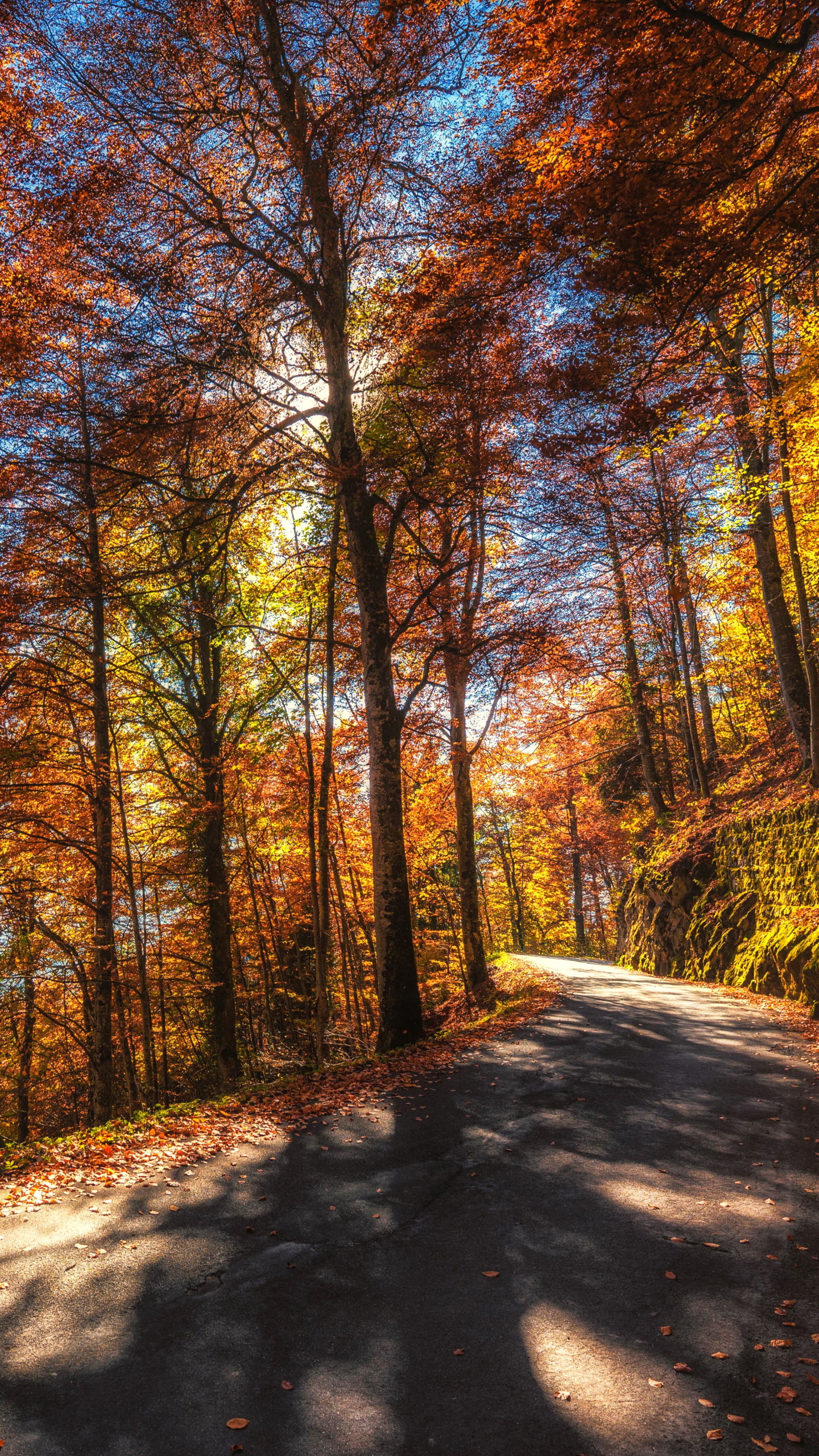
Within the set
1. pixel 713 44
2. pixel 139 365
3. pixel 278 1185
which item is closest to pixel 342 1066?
pixel 278 1185

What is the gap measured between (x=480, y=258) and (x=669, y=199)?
1.48m

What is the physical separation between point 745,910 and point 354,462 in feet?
32.5

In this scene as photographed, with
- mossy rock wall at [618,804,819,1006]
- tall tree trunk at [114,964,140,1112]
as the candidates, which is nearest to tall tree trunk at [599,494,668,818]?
mossy rock wall at [618,804,819,1006]

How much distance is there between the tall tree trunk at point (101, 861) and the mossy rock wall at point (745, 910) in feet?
31.2

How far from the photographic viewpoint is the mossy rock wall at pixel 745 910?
33.8 feet

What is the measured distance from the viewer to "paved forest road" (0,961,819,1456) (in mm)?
2547

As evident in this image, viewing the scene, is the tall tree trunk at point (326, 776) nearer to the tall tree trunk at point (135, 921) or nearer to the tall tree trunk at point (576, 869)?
the tall tree trunk at point (135, 921)

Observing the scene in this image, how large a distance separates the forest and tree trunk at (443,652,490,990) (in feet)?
0.22

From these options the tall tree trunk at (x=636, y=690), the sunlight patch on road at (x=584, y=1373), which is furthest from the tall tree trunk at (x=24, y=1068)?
the sunlight patch on road at (x=584, y=1373)

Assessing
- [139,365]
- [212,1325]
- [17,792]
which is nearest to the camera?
[212,1325]

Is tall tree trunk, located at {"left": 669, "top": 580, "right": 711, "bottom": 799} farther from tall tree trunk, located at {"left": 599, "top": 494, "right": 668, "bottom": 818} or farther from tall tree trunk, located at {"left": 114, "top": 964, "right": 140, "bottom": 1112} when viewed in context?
tall tree trunk, located at {"left": 114, "top": 964, "right": 140, "bottom": 1112}

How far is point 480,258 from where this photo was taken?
560 cm

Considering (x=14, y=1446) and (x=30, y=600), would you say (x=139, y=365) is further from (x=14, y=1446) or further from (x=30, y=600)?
(x=14, y=1446)

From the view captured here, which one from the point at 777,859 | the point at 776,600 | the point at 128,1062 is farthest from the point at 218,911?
the point at 776,600
